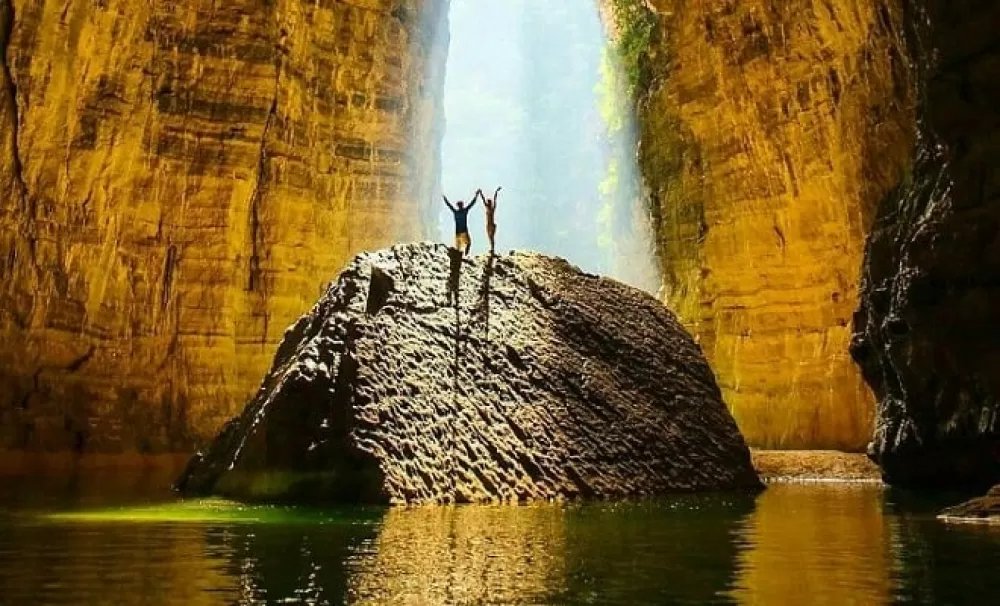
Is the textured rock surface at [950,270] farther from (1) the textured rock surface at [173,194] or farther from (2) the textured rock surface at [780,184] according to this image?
(1) the textured rock surface at [173,194]

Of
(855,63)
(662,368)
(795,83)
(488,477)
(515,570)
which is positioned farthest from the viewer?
(795,83)

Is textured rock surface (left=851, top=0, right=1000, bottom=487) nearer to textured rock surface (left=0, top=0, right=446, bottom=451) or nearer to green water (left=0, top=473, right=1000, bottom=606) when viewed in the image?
green water (left=0, top=473, right=1000, bottom=606)

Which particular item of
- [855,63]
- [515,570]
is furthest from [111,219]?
[515,570]

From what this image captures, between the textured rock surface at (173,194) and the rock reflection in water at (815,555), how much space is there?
1622cm

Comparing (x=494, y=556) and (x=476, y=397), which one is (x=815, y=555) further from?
(x=476, y=397)

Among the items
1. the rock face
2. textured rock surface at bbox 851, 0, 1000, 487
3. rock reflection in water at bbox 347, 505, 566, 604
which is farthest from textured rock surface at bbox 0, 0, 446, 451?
rock reflection in water at bbox 347, 505, 566, 604

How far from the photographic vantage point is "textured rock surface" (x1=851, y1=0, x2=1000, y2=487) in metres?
10.5

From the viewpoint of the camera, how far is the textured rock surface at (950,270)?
1050 cm

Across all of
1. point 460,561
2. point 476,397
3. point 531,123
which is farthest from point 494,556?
point 531,123

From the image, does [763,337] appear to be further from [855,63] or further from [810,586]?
[810,586]

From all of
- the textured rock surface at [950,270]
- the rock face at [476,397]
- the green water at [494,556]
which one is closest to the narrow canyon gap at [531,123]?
the textured rock surface at [950,270]

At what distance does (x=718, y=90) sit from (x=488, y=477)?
17.2 metres

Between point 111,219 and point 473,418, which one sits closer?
point 473,418

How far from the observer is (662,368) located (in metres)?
10.5
